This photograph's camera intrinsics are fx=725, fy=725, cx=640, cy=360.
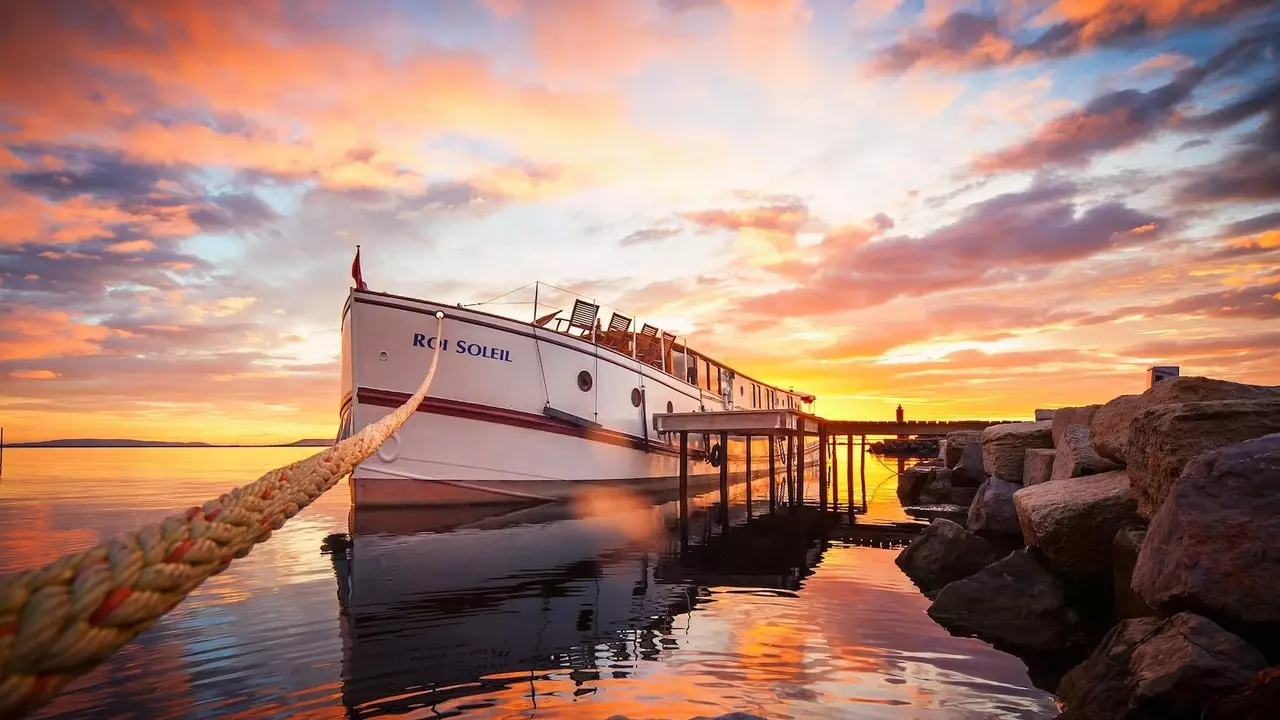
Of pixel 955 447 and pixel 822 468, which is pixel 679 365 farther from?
pixel 955 447

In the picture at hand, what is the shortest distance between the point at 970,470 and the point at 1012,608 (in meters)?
16.8

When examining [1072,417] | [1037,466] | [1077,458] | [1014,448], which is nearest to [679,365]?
[1014,448]

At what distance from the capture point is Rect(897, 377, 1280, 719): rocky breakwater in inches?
176

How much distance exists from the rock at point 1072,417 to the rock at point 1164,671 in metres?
6.35

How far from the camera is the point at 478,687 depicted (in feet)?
19.3

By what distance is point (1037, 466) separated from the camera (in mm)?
12148

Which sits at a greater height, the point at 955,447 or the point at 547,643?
the point at 955,447

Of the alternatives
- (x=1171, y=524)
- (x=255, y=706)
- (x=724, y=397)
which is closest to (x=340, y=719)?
(x=255, y=706)

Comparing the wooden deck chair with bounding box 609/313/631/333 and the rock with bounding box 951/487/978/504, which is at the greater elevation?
the wooden deck chair with bounding box 609/313/631/333

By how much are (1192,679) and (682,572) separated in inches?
319

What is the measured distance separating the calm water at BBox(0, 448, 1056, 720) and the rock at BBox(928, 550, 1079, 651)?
31 centimetres

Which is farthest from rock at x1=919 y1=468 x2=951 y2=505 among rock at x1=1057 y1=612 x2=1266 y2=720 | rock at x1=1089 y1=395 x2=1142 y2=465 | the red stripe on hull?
rock at x1=1057 y1=612 x2=1266 y2=720

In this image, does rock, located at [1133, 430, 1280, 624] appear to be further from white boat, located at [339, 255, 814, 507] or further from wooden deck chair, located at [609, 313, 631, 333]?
wooden deck chair, located at [609, 313, 631, 333]

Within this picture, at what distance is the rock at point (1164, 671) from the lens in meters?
4.28
